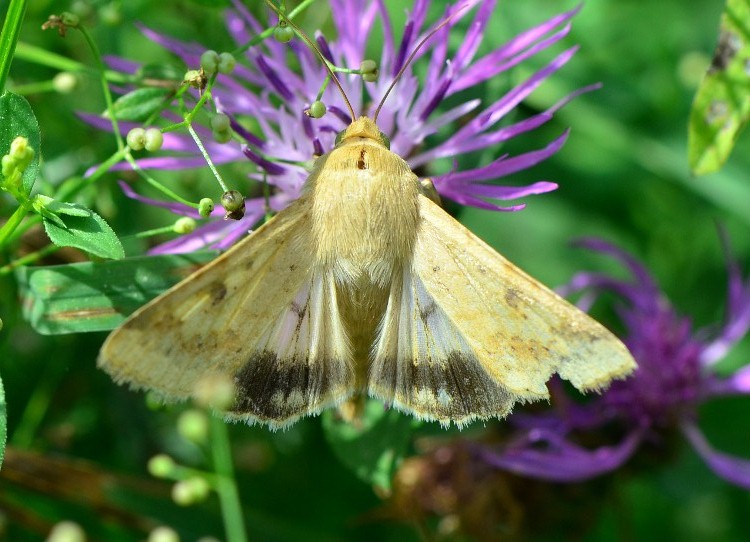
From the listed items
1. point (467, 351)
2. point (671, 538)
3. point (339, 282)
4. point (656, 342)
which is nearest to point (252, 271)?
point (339, 282)

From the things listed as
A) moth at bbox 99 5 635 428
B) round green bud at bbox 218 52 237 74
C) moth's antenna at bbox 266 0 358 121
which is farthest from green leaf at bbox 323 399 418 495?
round green bud at bbox 218 52 237 74

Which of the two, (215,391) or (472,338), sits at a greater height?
(215,391)

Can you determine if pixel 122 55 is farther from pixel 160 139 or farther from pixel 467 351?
pixel 467 351

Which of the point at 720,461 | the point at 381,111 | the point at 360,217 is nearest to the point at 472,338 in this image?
the point at 360,217

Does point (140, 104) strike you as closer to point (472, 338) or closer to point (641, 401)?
point (472, 338)

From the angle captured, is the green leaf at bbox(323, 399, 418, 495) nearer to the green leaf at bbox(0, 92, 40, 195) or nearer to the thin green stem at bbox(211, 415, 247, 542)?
the thin green stem at bbox(211, 415, 247, 542)
